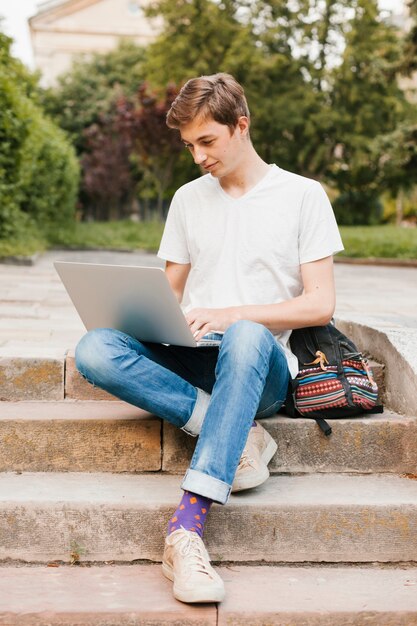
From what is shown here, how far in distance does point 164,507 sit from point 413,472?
98 cm

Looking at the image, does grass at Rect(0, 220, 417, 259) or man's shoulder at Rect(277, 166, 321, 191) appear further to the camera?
grass at Rect(0, 220, 417, 259)

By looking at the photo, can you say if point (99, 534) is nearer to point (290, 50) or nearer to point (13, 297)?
point (13, 297)

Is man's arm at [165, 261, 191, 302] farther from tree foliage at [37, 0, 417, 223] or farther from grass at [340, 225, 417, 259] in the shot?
tree foliage at [37, 0, 417, 223]

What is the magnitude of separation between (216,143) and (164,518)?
1307mm

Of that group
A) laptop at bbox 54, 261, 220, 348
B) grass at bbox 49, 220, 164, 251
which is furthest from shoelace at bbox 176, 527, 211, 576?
grass at bbox 49, 220, 164, 251

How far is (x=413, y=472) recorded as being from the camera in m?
3.00

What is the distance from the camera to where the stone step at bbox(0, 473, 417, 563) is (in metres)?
2.61

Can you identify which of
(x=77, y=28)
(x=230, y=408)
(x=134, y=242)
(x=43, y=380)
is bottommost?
(x=134, y=242)

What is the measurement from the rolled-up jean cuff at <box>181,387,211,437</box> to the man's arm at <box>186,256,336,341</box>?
8.6 inches

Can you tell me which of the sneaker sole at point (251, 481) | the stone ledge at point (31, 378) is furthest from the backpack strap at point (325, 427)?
the stone ledge at point (31, 378)

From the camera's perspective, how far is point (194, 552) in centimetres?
235

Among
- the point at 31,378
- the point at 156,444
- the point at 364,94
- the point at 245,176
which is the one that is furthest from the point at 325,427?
the point at 364,94

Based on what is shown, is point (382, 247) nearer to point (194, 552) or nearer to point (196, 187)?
point (196, 187)

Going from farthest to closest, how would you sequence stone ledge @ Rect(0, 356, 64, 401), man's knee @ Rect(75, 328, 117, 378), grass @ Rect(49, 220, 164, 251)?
grass @ Rect(49, 220, 164, 251)
stone ledge @ Rect(0, 356, 64, 401)
man's knee @ Rect(75, 328, 117, 378)
